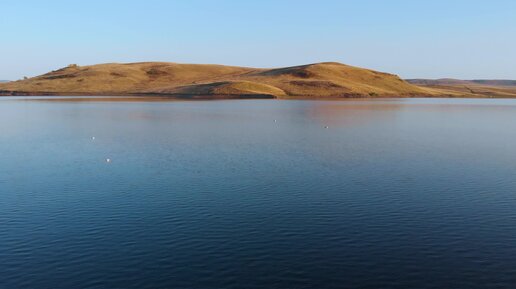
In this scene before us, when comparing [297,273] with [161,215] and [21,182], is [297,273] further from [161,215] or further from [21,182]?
[21,182]

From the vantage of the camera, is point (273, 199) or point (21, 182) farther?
point (21, 182)

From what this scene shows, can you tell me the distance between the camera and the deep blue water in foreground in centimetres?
2547

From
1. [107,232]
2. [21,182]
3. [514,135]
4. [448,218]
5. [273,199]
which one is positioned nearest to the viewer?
[107,232]

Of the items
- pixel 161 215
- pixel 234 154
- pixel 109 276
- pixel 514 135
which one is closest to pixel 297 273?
pixel 109 276

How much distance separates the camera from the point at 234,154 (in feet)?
203

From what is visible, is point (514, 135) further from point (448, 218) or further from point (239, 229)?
point (239, 229)

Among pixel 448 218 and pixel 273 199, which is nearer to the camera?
pixel 448 218

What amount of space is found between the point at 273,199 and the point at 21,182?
24250 millimetres

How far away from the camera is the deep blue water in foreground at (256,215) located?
25.5 m

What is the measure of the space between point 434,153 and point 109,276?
50071 millimetres

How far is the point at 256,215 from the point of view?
3525 cm

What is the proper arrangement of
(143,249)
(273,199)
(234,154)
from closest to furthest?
(143,249) → (273,199) → (234,154)

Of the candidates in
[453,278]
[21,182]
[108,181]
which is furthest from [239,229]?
[21,182]

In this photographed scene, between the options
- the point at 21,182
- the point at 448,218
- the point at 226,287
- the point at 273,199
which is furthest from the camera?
the point at 21,182
